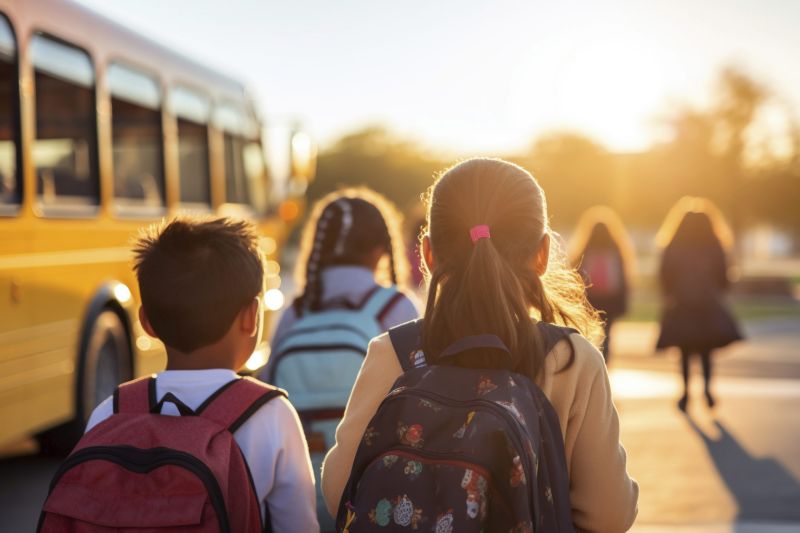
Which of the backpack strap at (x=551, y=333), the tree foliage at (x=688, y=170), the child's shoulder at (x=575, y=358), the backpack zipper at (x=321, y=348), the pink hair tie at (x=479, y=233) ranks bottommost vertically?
the backpack zipper at (x=321, y=348)

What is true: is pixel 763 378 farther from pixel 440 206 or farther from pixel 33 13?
pixel 440 206

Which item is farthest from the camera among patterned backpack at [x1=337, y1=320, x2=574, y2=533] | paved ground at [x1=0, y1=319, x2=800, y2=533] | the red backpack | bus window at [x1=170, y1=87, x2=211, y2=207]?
bus window at [x1=170, y1=87, x2=211, y2=207]

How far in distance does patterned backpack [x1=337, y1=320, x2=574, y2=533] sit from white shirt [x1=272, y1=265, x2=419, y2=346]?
1.52 metres

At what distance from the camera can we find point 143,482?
256 centimetres

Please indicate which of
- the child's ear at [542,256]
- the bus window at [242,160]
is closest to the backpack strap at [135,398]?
the child's ear at [542,256]

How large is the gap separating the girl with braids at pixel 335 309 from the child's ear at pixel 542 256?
1.16 meters

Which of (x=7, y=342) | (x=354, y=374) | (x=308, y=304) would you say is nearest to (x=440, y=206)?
A: (x=354, y=374)

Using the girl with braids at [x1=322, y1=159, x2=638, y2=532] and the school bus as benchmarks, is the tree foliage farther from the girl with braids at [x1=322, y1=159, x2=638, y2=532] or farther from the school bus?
the girl with braids at [x1=322, y1=159, x2=638, y2=532]

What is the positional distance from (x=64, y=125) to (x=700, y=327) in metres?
5.57

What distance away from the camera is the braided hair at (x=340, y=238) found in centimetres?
424

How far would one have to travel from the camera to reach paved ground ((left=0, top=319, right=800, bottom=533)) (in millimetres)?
6715

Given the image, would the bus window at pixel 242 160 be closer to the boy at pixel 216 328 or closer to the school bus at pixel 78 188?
the school bus at pixel 78 188

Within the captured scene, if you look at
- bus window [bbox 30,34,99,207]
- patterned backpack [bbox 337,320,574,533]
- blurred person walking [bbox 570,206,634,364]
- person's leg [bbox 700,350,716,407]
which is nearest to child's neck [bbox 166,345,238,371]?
patterned backpack [bbox 337,320,574,533]

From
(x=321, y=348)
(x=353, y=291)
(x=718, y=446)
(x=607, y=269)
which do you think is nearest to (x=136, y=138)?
(x=607, y=269)
